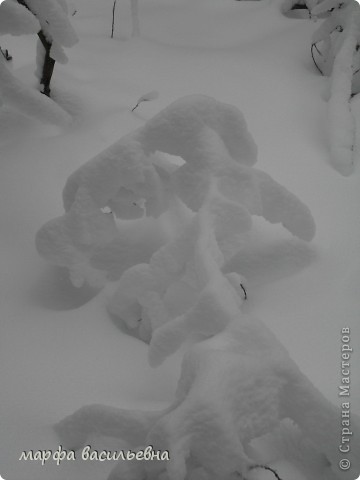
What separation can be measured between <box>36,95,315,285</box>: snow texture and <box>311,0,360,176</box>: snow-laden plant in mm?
799

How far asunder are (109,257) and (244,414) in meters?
0.95

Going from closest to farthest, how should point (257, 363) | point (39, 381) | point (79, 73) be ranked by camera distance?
point (257, 363)
point (39, 381)
point (79, 73)

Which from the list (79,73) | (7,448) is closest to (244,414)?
(7,448)

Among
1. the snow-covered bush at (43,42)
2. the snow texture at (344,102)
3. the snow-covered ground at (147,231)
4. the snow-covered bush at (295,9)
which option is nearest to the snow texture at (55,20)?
the snow-covered bush at (43,42)

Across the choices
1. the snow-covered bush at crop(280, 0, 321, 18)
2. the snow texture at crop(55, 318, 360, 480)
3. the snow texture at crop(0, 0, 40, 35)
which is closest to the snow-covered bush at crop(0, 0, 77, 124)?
the snow texture at crop(0, 0, 40, 35)

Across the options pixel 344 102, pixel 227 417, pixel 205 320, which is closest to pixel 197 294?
pixel 205 320

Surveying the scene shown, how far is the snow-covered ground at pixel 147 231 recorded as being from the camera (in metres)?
1.60

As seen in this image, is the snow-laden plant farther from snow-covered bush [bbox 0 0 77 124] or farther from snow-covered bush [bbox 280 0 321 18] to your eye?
snow-covered bush [bbox 0 0 77 124]

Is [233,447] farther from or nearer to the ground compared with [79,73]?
farther from the ground

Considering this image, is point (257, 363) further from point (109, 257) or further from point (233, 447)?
point (109, 257)

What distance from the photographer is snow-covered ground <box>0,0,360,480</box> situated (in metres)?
1.60

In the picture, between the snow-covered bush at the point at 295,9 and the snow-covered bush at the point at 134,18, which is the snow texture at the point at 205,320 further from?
the snow-covered bush at the point at 295,9

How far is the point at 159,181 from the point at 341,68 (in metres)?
1.73

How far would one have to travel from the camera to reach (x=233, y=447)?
115 centimetres
